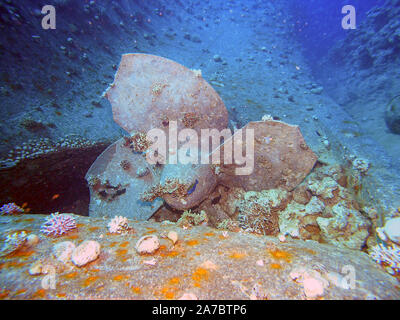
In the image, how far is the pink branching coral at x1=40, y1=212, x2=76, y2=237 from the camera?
2.78 metres

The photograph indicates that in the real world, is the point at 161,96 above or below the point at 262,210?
above

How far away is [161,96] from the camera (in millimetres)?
4996

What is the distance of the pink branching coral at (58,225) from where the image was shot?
2783 millimetres

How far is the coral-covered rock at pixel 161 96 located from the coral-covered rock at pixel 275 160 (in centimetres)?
134

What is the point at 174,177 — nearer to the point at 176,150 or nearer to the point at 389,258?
the point at 176,150

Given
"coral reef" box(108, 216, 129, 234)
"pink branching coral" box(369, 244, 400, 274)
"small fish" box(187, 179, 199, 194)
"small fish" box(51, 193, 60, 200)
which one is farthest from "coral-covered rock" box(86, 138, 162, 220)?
"pink branching coral" box(369, 244, 400, 274)

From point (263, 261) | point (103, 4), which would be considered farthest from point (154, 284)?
point (103, 4)

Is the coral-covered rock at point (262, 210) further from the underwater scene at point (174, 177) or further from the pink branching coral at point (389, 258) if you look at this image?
the pink branching coral at point (389, 258)

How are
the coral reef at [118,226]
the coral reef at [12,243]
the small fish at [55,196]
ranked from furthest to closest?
the small fish at [55,196] < the coral reef at [118,226] < the coral reef at [12,243]

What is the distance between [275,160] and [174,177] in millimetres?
2642

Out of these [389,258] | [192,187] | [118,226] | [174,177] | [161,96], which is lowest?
[389,258]

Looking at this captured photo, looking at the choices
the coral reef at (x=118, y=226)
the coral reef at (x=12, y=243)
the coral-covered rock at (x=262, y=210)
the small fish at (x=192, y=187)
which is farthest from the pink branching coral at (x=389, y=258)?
the coral reef at (x=12, y=243)

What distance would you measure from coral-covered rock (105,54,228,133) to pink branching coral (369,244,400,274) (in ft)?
13.5

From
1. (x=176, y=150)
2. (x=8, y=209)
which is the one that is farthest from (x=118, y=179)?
(x=8, y=209)
